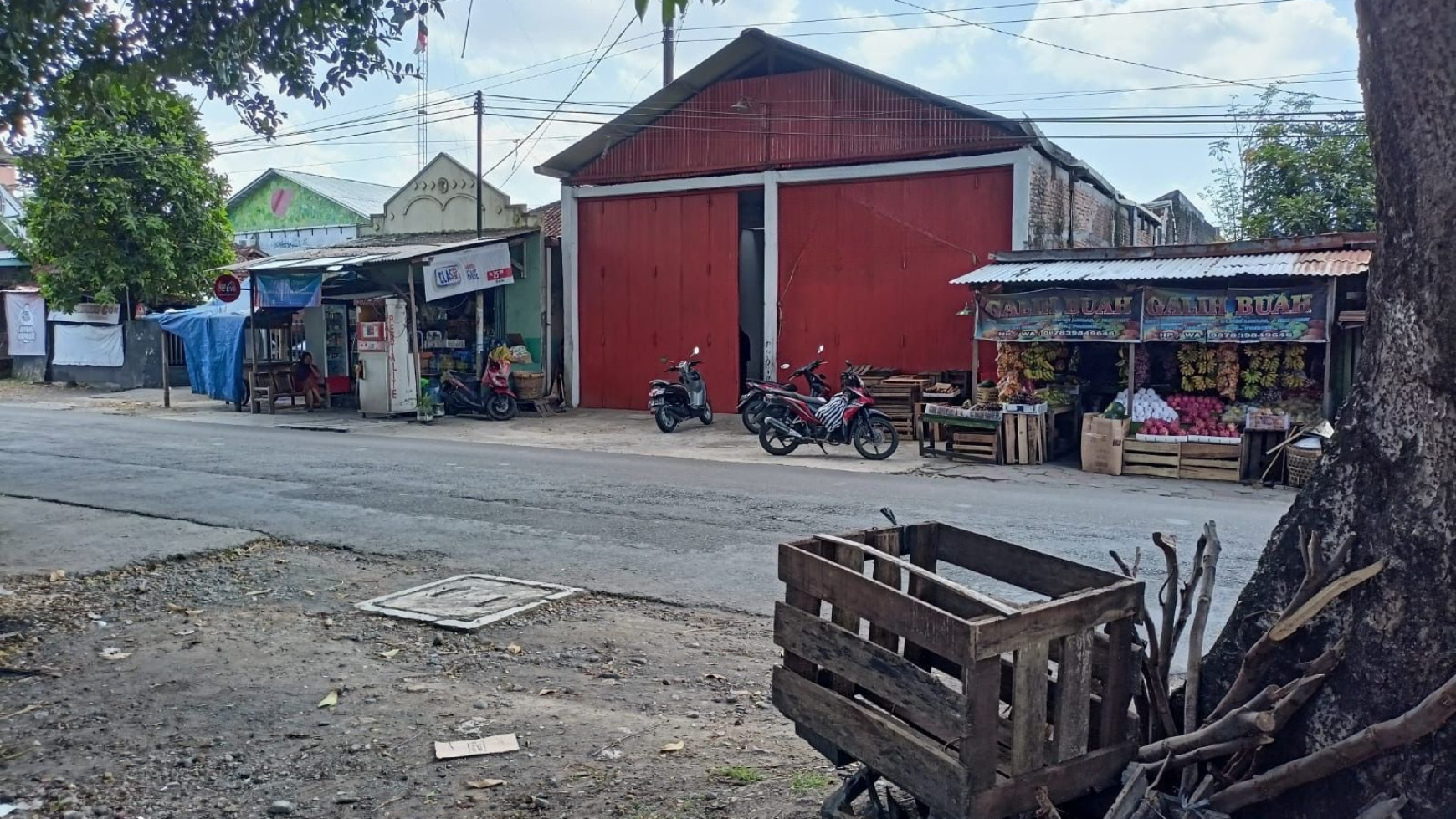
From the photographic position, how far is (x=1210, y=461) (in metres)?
12.5

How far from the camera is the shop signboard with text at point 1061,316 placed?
13.4m

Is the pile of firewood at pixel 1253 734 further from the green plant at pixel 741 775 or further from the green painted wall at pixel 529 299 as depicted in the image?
the green painted wall at pixel 529 299

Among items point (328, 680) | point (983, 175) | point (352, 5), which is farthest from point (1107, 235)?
point (328, 680)

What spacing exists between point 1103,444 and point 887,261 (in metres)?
6.13

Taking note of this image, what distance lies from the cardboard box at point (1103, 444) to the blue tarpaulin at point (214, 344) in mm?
17339

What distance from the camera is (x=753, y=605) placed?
21.5 feet

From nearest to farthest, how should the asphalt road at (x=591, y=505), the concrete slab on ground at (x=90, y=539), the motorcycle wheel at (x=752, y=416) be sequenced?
→ the asphalt road at (x=591, y=505) < the concrete slab on ground at (x=90, y=539) < the motorcycle wheel at (x=752, y=416)

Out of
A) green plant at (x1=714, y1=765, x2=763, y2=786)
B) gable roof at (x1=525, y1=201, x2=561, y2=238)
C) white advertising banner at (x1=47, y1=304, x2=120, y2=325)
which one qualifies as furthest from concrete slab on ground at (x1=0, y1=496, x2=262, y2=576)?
white advertising banner at (x1=47, y1=304, x2=120, y2=325)

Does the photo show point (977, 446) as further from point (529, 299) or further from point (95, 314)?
point (95, 314)

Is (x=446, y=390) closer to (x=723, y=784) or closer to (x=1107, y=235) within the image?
(x=1107, y=235)

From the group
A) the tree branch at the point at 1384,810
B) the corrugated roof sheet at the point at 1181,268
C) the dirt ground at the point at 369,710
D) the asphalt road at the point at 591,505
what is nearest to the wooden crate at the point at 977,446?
the asphalt road at the point at 591,505

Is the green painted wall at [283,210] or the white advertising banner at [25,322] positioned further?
the green painted wall at [283,210]

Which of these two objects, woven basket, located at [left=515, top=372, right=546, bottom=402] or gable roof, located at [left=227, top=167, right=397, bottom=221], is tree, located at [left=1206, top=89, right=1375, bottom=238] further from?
gable roof, located at [left=227, top=167, right=397, bottom=221]

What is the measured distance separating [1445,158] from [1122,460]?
10542 mm
